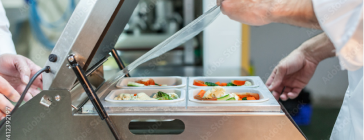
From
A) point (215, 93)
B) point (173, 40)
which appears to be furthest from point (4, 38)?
point (215, 93)

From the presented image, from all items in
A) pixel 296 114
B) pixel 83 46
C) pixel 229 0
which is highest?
pixel 229 0

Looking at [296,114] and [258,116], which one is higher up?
[258,116]

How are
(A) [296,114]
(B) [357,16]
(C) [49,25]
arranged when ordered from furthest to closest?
1. (C) [49,25]
2. (A) [296,114]
3. (B) [357,16]

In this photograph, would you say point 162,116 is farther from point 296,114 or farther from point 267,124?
point 296,114

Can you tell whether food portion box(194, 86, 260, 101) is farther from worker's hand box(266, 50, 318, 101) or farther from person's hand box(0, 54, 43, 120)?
person's hand box(0, 54, 43, 120)

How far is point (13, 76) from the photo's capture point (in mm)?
1036

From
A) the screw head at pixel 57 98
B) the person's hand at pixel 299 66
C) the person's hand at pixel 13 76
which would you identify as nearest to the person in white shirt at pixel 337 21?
the person's hand at pixel 299 66

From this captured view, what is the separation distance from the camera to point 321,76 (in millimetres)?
2686

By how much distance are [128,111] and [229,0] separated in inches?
18.0

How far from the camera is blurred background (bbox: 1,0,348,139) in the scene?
2438 mm

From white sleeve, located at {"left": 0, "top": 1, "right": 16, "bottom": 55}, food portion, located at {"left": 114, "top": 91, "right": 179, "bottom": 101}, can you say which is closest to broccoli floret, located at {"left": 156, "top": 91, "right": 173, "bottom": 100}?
food portion, located at {"left": 114, "top": 91, "right": 179, "bottom": 101}

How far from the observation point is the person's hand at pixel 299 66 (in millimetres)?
1165

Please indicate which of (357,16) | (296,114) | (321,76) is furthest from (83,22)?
(321,76)

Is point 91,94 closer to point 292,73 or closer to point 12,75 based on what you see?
point 12,75
